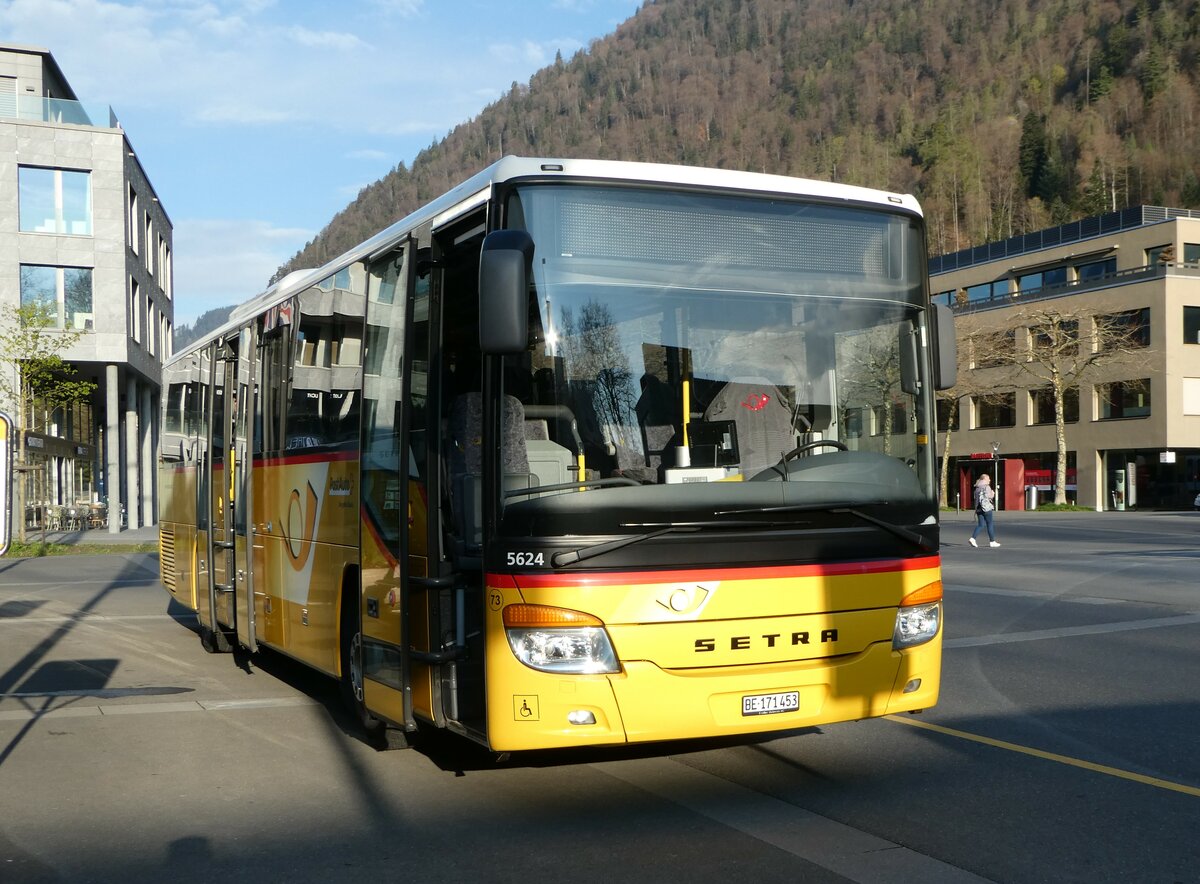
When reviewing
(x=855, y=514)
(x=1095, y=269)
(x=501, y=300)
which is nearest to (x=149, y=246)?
(x=1095, y=269)

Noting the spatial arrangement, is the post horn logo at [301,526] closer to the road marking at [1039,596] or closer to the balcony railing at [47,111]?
the road marking at [1039,596]

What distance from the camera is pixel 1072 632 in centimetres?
1352

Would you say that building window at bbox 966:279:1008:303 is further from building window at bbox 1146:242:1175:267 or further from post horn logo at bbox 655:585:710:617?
post horn logo at bbox 655:585:710:617

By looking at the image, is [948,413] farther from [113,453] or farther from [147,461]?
[113,453]

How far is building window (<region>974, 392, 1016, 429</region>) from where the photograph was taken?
7088 centimetres

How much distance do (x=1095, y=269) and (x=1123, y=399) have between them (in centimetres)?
849

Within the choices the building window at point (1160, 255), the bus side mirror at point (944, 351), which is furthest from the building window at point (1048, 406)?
the bus side mirror at point (944, 351)

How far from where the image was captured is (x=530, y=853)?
5.63 m

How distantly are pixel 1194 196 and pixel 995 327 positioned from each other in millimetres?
50785

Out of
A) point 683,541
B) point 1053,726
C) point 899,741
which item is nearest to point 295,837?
point 683,541

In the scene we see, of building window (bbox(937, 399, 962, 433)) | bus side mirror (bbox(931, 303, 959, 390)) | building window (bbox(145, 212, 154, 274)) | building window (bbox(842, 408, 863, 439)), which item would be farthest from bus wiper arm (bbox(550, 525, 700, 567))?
building window (bbox(937, 399, 962, 433))

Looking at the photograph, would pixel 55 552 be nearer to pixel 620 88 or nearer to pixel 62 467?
pixel 62 467

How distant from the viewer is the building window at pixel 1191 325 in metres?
60.2

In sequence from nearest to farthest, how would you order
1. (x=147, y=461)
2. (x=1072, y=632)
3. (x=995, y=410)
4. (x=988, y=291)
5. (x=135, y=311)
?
1. (x=1072, y=632)
2. (x=135, y=311)
3. (x=147, y=461)
4. (x=995, y=410)
5. (x=988, y=291)
